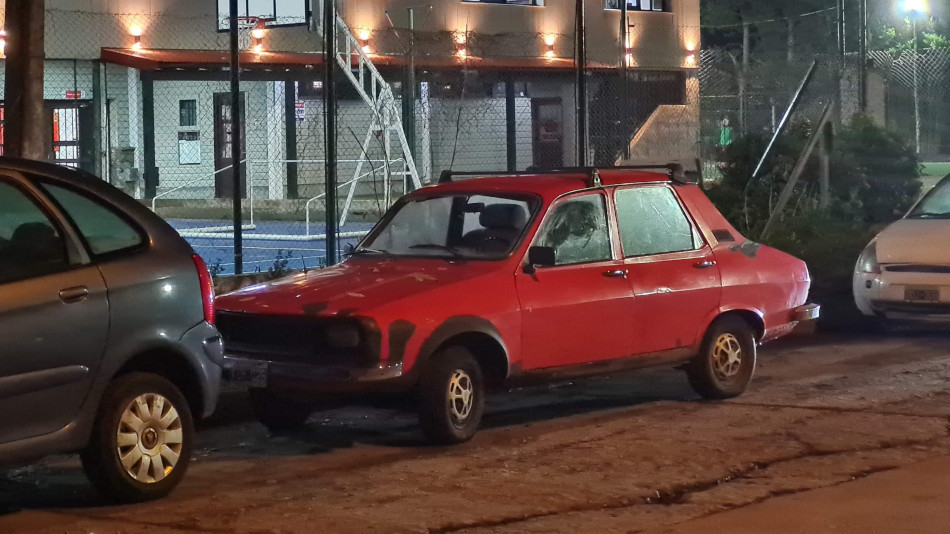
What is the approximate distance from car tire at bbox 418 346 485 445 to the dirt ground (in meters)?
0.12

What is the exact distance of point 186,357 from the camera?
6934 mm

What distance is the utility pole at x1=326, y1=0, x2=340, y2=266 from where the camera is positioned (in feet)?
42.9

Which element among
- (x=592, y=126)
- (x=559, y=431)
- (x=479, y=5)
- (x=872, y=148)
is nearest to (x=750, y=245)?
(x=559, y=431)

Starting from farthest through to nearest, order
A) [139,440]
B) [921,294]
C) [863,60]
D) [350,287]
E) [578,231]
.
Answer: [863,60], [921,294], [578,231], [350,287], [139,440]

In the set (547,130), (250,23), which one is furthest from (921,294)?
(547,130)

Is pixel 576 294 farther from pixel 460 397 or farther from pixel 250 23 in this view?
pixel 250 23

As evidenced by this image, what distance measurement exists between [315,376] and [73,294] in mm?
1802

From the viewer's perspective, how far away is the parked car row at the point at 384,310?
6.43 metres

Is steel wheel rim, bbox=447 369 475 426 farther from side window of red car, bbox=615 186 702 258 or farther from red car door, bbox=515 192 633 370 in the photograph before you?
side window of red car, bbox=615 186 702 258

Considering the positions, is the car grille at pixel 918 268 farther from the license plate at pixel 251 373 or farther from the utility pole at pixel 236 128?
the license plate at pixel 251 373

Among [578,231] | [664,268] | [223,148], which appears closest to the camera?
[578,231]

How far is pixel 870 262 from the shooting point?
12.9 metres

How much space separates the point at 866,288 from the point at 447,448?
20.0ft

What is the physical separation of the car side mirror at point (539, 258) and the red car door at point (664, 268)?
0.78 meters
